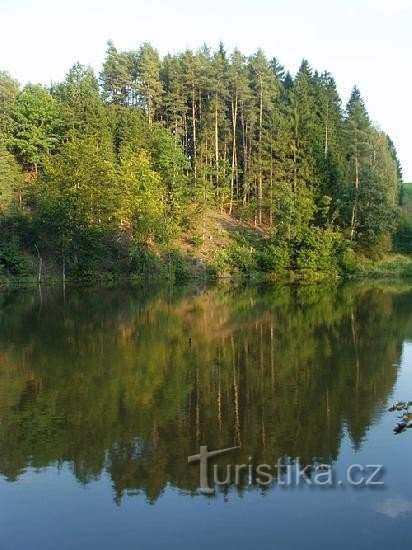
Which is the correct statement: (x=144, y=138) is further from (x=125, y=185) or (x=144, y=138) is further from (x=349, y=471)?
(x=349, y=471)

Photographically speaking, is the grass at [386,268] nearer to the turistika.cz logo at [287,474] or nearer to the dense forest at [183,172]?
the dense forest at [183,172]

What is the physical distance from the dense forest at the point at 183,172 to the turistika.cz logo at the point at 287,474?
46523 millimetres

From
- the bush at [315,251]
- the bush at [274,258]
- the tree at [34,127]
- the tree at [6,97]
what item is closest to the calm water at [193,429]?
the bush at [274,258]

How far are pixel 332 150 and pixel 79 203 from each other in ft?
105

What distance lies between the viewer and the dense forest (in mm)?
58844

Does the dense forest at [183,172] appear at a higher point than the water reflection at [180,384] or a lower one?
higher

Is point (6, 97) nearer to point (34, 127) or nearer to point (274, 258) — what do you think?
point (34, 127)

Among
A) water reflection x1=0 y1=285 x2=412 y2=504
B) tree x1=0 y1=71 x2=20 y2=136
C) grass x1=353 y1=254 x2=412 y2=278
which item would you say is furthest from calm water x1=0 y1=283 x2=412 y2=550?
tree x1=0 y1=71 x2=20 y2=136

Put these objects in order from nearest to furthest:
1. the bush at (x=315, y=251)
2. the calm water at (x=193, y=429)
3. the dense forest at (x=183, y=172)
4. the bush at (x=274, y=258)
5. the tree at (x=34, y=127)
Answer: the calm water at (x=193, y=429), the dense forest at (x=183, y=172), the bush at (x=274, y=258), the bush at (x=315, y=251), the tree at (x=34, y=127)

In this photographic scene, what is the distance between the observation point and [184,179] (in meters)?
65.4

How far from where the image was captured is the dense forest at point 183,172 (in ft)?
193

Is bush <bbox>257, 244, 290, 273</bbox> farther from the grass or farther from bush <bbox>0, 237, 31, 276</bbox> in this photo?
bush <bbox>0, 237, 31, 276</bbox>

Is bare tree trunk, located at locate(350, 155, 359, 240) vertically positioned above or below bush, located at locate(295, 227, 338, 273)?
above

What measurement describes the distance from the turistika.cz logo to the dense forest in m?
46.5
